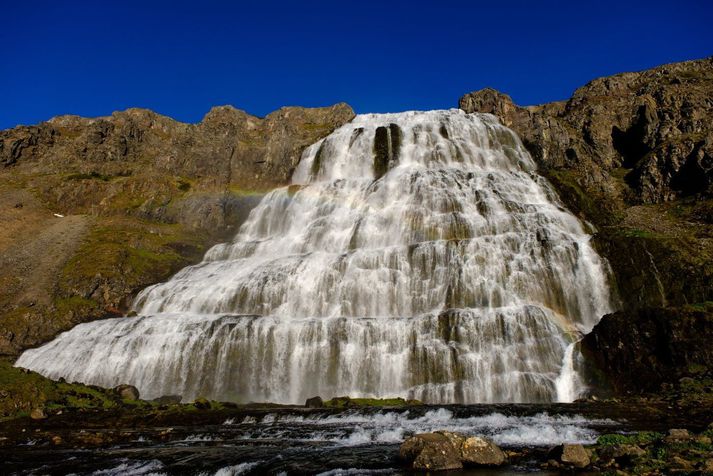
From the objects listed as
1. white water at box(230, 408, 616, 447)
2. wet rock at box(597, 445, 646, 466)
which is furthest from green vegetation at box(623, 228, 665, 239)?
wet rock at box(597, 445, 646, 466)

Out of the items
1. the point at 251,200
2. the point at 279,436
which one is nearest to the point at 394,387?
the point at 279,436

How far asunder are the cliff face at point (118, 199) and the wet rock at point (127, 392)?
1589 cm

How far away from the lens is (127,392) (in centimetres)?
3509

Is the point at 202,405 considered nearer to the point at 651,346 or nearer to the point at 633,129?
the point at 651,346

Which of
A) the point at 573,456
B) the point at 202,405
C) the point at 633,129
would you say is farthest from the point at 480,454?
Answer: the point at 633,129

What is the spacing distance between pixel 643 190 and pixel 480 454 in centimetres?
5659

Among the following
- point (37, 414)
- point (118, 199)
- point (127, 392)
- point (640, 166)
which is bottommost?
point (37, 414)

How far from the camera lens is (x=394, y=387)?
34094mm

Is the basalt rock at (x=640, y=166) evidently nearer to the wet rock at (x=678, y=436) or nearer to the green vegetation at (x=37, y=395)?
the wet rock at (x=678, y=436)

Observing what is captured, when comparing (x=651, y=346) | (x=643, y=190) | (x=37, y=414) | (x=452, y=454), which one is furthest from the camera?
(x=643, y=190)

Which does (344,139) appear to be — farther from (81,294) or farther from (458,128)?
(81,294)

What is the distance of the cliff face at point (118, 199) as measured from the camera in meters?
51.7

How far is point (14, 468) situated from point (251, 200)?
55.9 m

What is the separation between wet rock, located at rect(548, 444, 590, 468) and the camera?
1356cm
